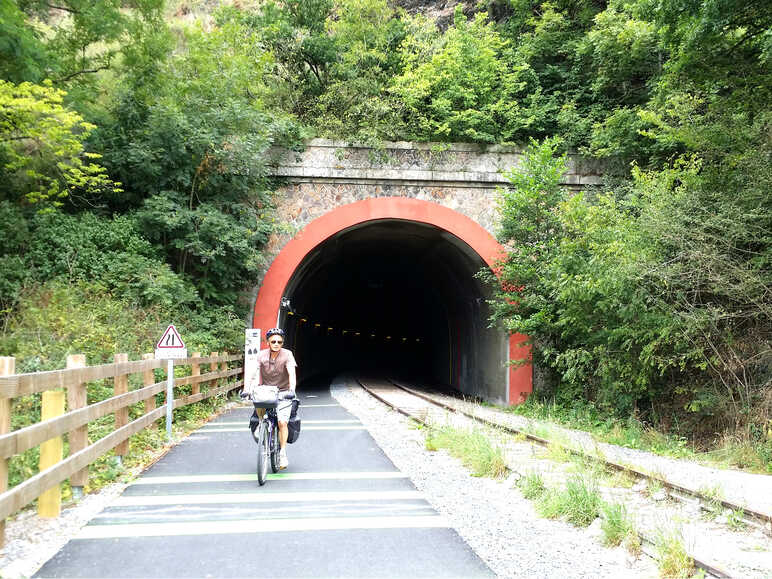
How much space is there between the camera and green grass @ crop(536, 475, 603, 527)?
5031 mm

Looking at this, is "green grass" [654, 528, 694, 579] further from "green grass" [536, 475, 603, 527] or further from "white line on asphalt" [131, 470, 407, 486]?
"white line on asphalt" [131, 470, 407, 486]

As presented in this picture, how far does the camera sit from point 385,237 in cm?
2092

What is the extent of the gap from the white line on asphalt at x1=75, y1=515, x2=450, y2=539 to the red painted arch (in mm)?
11903

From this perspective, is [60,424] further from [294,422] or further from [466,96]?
[466,96]

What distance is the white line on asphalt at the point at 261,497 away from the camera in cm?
541

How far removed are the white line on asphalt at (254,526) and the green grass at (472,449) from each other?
205 centimetres

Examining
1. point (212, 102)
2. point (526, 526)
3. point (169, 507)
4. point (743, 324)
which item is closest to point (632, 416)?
point (743, 324)

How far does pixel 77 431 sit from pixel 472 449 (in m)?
4.24

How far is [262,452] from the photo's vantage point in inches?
245

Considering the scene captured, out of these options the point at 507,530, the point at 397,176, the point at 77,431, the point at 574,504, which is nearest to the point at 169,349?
the point at 77,431

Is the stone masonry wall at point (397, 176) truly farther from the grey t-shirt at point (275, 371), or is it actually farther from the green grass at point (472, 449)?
the grey t-shirt at point (275, 371)

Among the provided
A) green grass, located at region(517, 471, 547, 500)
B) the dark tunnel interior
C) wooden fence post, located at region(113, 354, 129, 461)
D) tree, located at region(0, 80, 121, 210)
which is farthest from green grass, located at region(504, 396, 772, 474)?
tree, located at region(0, 80, 121, 210)

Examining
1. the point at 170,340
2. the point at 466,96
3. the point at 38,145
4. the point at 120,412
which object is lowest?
the point at 120,412

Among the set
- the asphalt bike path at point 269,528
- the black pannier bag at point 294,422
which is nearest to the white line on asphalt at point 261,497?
the asphalt bike path at point 269,528
